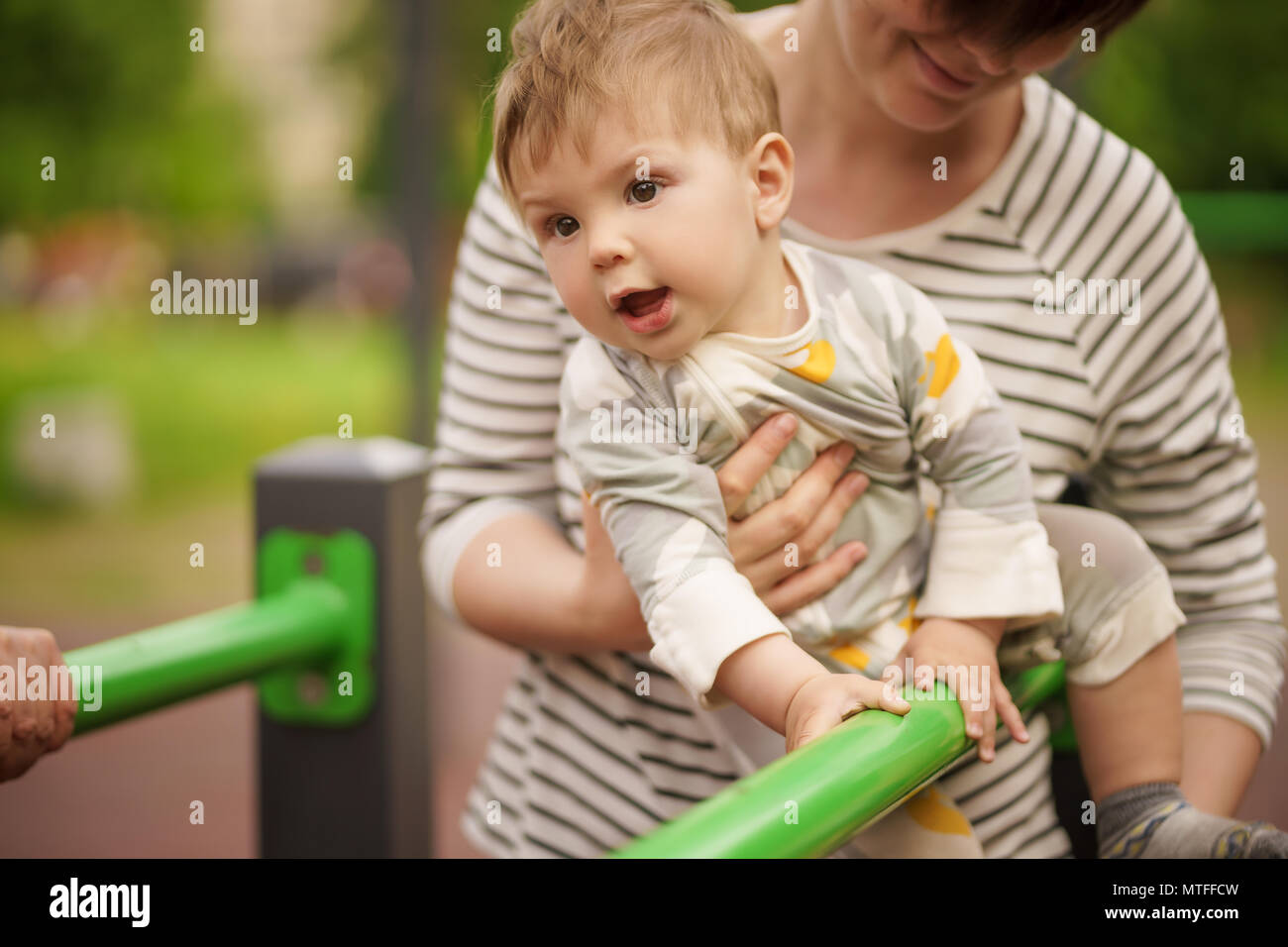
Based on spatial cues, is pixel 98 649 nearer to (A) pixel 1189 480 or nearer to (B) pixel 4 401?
(A) pixel 1189 480

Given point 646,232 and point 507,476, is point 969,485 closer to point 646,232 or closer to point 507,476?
point 646,232

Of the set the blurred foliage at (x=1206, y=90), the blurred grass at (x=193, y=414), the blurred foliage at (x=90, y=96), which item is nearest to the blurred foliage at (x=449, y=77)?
the blurred grass at (x=193, y=414)

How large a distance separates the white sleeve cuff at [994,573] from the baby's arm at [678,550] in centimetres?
10

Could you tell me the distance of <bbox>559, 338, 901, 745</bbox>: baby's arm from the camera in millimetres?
606

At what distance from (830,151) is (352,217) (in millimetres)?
9864

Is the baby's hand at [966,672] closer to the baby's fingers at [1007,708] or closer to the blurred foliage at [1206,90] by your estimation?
the baby's fingers at [1007,708]

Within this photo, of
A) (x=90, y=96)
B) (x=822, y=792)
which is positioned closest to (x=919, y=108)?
(x=822, y=792)

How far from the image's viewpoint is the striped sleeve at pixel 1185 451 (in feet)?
2.60

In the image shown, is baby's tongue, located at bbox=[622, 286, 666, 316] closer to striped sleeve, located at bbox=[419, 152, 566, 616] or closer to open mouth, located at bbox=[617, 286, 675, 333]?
open mouth, located at bbox=[617, 286, 675, 333]

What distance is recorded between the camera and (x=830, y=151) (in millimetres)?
813

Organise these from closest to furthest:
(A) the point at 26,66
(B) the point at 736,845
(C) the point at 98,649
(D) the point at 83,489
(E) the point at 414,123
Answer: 1. (B) the point at 736,845
2. (C) the point at 98,649
3. (E) the point at 414,123
4. (A) the point at 26,66
5. (D) the point at 83,489

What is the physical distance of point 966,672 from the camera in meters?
0.65

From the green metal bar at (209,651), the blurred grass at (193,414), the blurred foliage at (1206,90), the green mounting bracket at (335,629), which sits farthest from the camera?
the blurred grass at (193,414)
